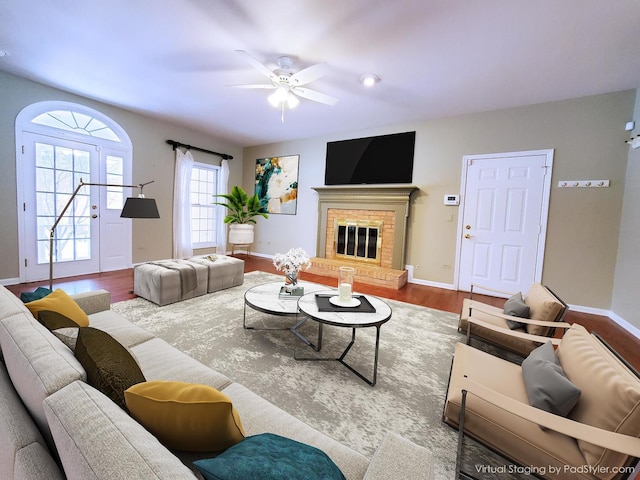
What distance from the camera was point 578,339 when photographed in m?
1.41

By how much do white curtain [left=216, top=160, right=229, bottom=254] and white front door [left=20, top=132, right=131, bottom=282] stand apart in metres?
1.98

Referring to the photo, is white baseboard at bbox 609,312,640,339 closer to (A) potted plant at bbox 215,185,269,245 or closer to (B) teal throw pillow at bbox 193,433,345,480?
(B) teal throw pillow at bbox 193,433,345,480

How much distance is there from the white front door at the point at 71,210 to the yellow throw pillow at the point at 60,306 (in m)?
3.15

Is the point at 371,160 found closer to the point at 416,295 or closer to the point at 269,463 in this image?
the point at 416,295

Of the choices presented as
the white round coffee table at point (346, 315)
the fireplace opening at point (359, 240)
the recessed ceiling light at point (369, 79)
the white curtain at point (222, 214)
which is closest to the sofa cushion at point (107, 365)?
the white round coffee table at point (346, 315)

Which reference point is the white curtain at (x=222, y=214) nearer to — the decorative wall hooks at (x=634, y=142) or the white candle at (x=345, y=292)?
the white candle at (x=345, y=292)

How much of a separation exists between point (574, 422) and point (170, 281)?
356 centimetres

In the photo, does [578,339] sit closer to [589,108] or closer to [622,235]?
[622,235]

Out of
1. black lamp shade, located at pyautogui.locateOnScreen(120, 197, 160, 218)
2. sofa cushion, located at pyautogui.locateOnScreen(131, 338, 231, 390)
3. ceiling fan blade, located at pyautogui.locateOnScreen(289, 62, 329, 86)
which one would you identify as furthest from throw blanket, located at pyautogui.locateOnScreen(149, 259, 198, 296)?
ceiling fan blade, located at pyautogui.locateOnScreen(289, 62, 329, 86)

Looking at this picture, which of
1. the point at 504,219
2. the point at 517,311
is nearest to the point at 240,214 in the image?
the point at 504,219

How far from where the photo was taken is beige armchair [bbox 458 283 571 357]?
1944mm

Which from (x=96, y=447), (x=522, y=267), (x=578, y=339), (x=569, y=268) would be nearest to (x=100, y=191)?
(x=96, y=447)

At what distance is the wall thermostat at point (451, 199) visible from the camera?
443 centimetres

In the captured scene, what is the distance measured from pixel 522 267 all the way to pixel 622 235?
1.11m
